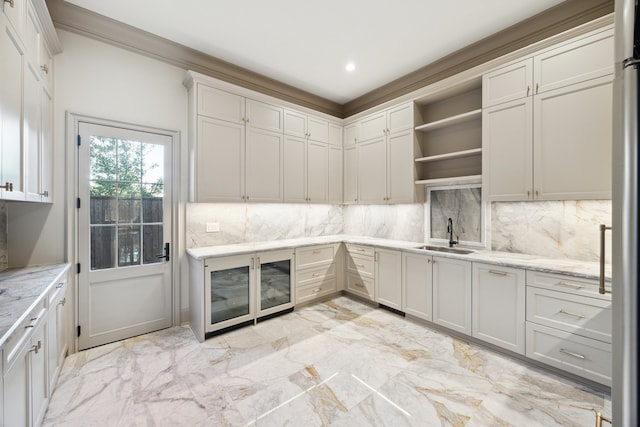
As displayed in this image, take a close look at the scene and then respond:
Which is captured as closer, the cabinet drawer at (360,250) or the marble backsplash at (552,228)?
the marble backsplash at (552,228)

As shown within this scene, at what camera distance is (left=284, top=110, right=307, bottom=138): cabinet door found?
12.7ft

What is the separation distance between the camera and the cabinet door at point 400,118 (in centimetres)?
361

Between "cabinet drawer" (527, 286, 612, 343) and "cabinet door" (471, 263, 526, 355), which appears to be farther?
"cabinet door" (471, 263, 526, 355)

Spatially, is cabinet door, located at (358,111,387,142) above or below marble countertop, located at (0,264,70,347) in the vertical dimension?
above

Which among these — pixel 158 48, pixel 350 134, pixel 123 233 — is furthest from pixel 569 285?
pixel 158 48

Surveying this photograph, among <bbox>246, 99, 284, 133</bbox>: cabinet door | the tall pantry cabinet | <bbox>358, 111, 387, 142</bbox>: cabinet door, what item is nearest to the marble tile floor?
the tall pantry cabinet

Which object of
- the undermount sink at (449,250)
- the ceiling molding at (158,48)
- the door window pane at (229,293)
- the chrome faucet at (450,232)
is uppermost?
the ceiling molding at (158,48)

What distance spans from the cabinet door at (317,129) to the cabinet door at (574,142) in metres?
2.62

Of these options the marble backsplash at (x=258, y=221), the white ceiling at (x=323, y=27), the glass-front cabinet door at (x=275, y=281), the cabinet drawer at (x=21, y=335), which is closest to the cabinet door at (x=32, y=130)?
the cabinet drawer at (x=21, y=335)

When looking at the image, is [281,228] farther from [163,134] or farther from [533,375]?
[533,375]

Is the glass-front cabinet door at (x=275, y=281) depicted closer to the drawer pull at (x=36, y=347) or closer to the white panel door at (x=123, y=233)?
the white panel door at (x=123, y=233)

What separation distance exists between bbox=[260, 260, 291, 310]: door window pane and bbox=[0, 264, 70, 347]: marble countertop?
1.82 m

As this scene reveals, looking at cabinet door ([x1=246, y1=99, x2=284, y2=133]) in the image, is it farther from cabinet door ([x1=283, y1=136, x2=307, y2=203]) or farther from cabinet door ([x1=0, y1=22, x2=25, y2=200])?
cabinet door ([x1=0, y1=22, x2=25, y2=200])

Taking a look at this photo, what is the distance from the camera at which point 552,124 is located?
2480mm
